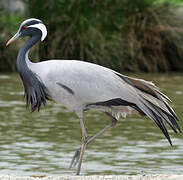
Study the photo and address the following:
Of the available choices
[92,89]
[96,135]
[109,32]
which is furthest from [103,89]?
[109,32]

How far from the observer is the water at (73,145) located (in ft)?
26.1

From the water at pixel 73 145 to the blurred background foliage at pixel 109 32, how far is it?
6840 millimetres

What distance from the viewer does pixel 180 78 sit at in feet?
60.7

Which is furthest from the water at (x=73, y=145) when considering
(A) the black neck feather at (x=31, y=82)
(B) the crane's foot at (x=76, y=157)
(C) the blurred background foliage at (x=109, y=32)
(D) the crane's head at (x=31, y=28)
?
(C) the blurred background foliage at (x=109, y=32)

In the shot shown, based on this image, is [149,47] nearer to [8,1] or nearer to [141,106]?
[8,1]

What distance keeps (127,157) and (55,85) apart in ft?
6.31

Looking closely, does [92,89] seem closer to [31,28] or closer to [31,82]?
[31,82]

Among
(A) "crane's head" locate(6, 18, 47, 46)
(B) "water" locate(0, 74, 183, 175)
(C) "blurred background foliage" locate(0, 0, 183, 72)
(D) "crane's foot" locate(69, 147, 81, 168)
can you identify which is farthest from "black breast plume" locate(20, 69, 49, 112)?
(C) "blurred background foliage" locate(0, 0, 183, 72)

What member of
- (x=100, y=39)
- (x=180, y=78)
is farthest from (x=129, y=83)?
(x=100, y=39)

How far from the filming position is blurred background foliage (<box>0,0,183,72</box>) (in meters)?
19.9

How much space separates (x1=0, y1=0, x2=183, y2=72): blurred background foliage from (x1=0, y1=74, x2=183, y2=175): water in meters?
6.84

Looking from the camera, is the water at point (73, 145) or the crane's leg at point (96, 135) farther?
the water at point (73, 145)

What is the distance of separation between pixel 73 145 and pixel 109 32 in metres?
11.1

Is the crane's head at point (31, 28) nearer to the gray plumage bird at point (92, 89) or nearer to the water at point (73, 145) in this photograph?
the gray plumage bird at point (92, 89)
